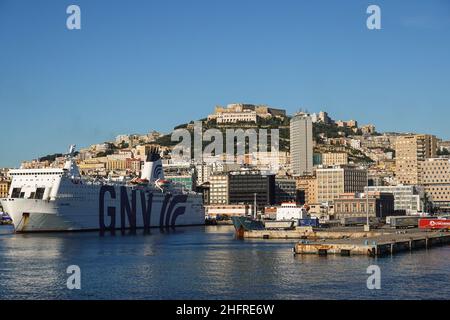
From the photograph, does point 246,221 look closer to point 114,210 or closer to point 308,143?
point 114,210

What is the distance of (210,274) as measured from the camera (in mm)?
34531

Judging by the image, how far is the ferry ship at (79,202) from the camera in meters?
66.9

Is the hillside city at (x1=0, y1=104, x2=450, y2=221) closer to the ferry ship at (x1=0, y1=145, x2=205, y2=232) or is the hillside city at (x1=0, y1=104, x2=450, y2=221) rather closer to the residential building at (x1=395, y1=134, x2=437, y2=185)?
the residential building at (x1=395, y1=134, x2=437, y2=185)

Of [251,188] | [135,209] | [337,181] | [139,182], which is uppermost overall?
[337,181]

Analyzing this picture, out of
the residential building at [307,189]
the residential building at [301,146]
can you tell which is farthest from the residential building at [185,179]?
the residential building at [301,146]

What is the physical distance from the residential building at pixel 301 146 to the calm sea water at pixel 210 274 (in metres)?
128

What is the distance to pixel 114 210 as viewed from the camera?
78.6m

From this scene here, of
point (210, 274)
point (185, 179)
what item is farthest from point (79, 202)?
point (185, 179)

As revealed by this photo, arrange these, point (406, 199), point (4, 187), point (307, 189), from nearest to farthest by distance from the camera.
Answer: point (406, 199) → point (4, 187) → point (307, 189)

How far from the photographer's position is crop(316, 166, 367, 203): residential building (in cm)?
13738

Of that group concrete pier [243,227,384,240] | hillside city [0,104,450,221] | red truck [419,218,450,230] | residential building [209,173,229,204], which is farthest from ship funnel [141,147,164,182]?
residential building [209,173,229,204]

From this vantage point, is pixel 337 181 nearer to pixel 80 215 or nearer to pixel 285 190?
pixel 285 190

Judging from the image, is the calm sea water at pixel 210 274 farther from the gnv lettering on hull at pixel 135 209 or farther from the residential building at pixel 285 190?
the residential building at pixel 285 190

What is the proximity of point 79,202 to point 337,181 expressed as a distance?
245 ft
